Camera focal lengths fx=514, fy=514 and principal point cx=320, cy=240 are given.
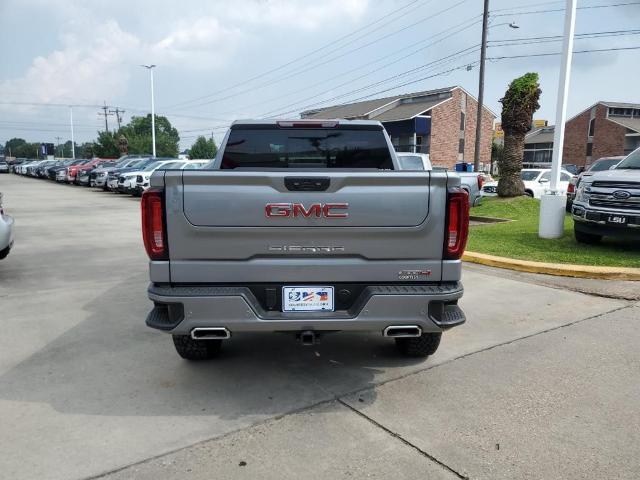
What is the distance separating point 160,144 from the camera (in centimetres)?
9494

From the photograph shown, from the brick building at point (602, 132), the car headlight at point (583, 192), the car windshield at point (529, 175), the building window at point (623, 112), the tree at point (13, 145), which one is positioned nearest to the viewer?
the car headlight at point (583, 192)

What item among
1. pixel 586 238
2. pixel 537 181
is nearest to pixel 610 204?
pixel 586 238

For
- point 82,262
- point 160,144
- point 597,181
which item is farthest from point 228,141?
point 160,144

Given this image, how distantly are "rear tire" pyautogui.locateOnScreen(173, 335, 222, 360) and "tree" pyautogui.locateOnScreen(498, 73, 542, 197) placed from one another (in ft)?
42.9

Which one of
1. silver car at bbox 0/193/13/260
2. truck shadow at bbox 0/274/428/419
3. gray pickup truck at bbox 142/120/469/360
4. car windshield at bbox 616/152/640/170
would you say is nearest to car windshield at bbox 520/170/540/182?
car windshield at bbox 616/152/640/170

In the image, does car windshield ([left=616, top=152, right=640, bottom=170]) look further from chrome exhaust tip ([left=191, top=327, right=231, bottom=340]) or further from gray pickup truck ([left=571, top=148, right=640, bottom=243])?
chrome exhaust tip ([left=191, top=327, right=231, bottom=340])

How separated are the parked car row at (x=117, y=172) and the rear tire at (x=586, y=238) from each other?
10597mm

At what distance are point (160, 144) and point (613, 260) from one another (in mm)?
94971

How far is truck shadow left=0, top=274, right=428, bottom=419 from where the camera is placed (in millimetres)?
3650

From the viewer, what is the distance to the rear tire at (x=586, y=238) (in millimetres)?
9328

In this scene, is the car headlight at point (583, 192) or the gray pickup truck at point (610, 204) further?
the car headlight at point (583, 192)

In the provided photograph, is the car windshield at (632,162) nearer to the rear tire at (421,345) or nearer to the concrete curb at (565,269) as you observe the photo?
the concrete curb at (565,269)

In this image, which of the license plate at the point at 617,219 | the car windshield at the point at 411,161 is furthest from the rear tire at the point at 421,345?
the car windshield at the point at 411,161

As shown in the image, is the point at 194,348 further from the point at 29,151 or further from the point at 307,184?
the point at 29,151
